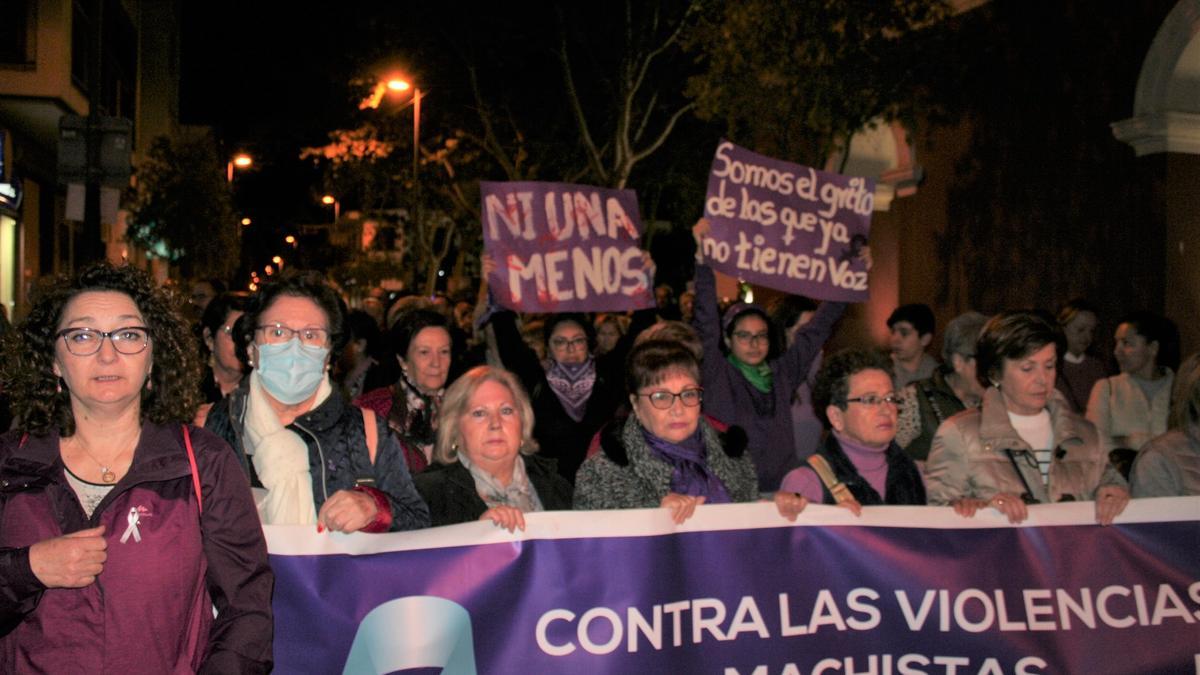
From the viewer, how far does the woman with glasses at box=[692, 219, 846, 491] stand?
6004 millimetres

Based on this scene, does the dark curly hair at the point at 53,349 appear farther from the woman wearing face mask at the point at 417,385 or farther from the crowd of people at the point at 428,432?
the woman wearing face mask at the point at 417,385

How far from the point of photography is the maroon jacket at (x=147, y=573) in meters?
2.65

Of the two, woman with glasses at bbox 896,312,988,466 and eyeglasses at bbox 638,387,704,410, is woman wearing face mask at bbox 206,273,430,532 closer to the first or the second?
eyeglasses at bbox 638,387,704,410

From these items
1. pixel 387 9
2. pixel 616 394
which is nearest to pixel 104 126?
pixel 616 394

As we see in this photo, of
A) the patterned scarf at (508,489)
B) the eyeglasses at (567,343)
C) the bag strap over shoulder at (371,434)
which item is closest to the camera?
the bag strap over shoulder at (371,434)

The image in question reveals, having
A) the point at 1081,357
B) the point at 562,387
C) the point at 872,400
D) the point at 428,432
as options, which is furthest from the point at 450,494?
the point at 1081,357

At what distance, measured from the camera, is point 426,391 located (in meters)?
5.70

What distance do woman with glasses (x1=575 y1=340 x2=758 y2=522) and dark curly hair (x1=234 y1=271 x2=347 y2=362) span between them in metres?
1.08

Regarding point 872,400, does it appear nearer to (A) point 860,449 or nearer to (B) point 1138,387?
(A) point 860,449

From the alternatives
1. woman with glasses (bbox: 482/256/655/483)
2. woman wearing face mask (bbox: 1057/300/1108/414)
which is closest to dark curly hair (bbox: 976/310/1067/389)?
woman with glasses (bbox: 482/256/655/483)

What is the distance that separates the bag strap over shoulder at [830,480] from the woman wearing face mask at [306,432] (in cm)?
146

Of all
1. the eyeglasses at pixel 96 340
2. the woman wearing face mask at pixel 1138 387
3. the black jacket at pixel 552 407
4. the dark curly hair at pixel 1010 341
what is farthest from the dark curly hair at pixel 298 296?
the woman wearing face mask at pixel 1138 387

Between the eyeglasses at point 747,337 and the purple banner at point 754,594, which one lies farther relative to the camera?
the eyeglasses at point 747,337

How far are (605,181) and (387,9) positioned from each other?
16.4ft
